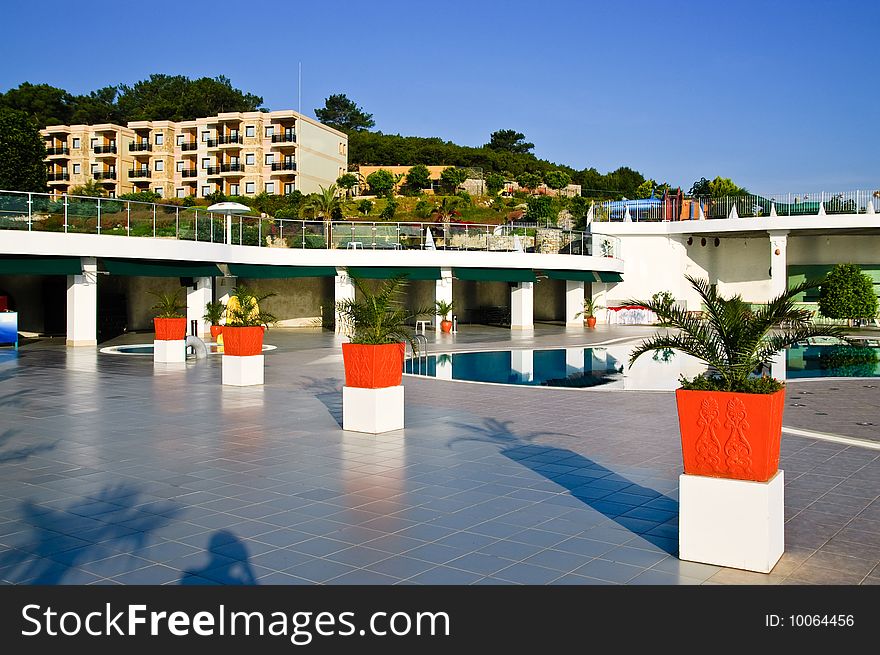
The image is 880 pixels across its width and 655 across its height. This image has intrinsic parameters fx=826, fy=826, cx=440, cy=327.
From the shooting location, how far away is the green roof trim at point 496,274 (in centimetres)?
3213

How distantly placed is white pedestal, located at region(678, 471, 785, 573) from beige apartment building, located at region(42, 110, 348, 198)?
6326cm

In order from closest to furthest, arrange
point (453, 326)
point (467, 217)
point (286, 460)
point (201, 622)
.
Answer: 1. point (201, 622)
2. point (286, 460)
3. point (453, 326)
4. point (467, 217)

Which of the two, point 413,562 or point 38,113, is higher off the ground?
point 38,113

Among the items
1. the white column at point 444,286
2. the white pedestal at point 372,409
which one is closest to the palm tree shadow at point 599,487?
the white pedestal at point 372,409

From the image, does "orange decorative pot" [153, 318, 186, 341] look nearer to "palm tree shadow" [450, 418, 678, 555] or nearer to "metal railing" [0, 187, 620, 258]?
"metal railing" [0, 187, 620, 258]

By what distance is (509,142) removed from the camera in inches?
3585

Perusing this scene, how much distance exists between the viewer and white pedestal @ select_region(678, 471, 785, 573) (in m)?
5.50

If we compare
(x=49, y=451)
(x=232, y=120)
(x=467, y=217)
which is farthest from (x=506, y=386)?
(x=232, y=120)

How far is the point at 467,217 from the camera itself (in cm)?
5938

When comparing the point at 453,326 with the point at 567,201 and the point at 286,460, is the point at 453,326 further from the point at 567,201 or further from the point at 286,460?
the point at 567,201

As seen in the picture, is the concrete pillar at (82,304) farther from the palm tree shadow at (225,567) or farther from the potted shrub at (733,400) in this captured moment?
the potted shrub at (733,400)

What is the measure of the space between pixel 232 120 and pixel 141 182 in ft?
36.6

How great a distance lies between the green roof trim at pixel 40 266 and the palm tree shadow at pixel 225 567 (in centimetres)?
2015

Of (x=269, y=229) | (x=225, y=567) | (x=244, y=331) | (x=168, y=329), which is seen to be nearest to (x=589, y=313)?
(x=269, y=229)
